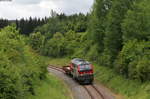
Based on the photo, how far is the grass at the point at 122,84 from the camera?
81.1 ft

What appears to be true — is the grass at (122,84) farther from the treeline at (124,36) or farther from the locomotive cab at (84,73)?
the locomotive cab at (84,73)

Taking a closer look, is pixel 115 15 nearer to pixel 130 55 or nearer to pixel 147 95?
pixel 130 55

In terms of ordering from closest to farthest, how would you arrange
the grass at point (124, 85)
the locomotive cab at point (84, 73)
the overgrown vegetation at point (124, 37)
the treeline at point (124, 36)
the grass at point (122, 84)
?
the grass at point (124, 85)
the grass at point (122, 84)
the overgrown vegetation at point (124, 37)
the treeline at point (124, 36)
the locomotive cab at point (84, 73)

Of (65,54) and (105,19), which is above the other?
(105,19)

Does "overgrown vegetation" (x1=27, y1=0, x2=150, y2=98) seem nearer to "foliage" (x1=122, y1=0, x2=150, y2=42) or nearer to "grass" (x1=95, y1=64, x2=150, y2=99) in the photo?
"foliage" (x1=122, y1=0, x2=150, y2=42)

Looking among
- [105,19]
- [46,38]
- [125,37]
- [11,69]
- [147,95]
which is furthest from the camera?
[46,38]

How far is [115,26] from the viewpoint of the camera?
35.0 metres

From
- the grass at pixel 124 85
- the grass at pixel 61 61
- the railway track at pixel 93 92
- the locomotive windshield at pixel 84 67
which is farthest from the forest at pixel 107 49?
the grass at pixel 61 61

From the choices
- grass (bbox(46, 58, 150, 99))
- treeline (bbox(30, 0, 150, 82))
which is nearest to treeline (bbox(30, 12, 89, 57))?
treeline (bbox(30, 0, 150, 82))

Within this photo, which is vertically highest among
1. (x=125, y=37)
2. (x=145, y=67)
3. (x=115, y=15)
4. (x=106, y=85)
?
(x=115, y=15)

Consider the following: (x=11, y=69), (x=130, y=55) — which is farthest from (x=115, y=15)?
(x=11, y=69)

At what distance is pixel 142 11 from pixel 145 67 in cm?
812

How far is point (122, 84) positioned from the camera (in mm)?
29406

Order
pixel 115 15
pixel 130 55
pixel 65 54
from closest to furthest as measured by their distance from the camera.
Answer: pixel 130 55
pixel 115 15
pixel 65 54
